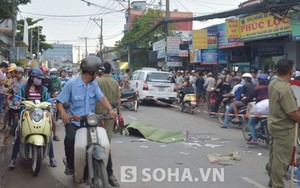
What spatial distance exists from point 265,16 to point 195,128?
24.4 feet

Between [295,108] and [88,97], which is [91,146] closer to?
[88,97]

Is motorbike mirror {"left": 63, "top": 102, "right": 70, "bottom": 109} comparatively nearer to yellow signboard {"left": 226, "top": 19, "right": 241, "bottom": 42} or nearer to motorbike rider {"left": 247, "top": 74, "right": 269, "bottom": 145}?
motorbike rider {"left": 247, "top": 74, "right": 269, "bottom": 145}

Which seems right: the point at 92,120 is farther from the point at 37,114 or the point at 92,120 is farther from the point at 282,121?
the point at 282,121

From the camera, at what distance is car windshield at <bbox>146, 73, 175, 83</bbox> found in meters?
20.7

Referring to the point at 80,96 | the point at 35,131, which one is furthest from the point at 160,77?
the point at 80,96

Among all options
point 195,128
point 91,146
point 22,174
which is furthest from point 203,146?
point 91,146

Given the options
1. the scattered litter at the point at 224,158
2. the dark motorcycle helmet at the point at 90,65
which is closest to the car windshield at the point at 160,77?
the scattered litter at the point at 224,158

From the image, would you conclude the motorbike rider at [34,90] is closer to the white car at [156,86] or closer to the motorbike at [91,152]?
the motorbike at [91,152]

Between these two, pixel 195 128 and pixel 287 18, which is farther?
pixel 287 18

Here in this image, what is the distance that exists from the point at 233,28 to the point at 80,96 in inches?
636

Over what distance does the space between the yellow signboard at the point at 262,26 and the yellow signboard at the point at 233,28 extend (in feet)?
0.77

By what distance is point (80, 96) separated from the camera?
5.90 metres

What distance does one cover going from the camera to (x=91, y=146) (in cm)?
525

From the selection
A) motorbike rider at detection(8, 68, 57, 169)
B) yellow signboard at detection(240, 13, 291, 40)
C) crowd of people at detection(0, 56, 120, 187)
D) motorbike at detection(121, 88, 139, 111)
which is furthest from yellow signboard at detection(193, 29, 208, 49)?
motorbike rider at detection(8, 68, 57, 169)
